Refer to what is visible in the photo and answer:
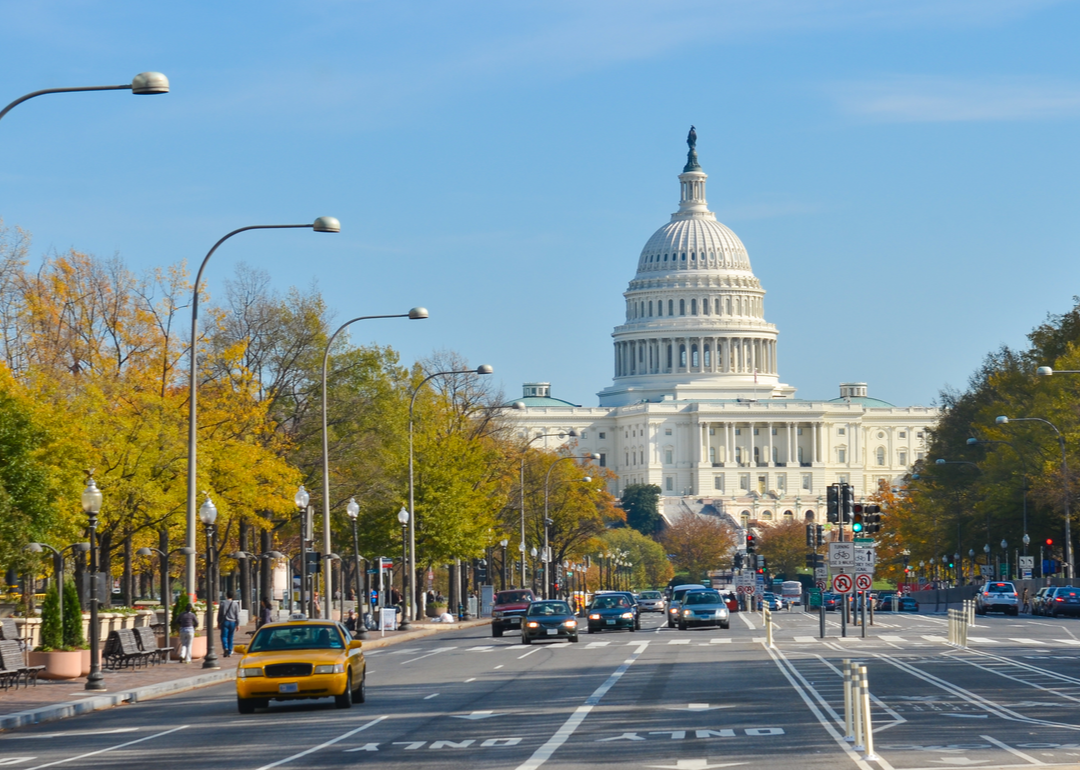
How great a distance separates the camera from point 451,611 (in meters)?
81.2

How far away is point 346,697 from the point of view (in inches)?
1000

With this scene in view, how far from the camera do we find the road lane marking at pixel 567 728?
17.6m

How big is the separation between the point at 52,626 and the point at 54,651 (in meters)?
0.63

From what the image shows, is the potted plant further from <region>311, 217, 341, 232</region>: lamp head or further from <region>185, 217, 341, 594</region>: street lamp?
<region>311, 217, 341, 232</region>: lamp head

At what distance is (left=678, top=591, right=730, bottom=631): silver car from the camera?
55.0 metres

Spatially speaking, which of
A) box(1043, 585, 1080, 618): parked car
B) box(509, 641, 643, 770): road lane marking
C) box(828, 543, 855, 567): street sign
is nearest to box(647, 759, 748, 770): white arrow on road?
box(509, 641, 643, 770): road lane marking

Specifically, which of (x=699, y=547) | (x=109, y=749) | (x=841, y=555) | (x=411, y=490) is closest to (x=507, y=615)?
(x=411, y=490)

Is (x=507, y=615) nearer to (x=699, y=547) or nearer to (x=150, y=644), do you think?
(x=150, y=644)

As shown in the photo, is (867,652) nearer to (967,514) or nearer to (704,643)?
(704,643)

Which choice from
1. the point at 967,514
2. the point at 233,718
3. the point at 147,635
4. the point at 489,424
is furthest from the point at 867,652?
the point at 967,514

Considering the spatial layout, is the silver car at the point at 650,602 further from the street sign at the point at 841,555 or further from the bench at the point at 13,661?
the bench at the point at 13,661

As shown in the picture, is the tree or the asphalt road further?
the tree

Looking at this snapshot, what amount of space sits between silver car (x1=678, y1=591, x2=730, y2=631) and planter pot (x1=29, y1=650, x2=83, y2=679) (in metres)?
24.7

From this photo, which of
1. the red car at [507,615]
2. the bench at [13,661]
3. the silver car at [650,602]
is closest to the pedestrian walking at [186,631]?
the bench at [13,661]
